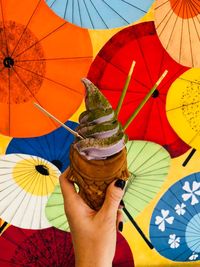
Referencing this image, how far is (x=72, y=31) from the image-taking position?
1.21 m

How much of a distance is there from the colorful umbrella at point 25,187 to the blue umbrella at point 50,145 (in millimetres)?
23

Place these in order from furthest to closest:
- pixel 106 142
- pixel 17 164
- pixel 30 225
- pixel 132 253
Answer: pixel 132 253
pixel 30 225
pixel 17 164
pixel 106 142

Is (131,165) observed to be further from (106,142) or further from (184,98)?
(106,142)

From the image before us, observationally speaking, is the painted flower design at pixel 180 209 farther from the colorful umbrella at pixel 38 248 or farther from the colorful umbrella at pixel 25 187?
the colorful umbrella at pixel 25 187

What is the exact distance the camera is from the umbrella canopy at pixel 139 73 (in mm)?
1274

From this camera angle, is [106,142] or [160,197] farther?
[160,197]

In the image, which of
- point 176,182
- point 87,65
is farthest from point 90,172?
point 176,182

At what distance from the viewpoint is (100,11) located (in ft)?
3.98

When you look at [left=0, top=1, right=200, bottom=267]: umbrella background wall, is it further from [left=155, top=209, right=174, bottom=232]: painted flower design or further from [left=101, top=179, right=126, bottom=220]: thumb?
[left=101, top=179, right=126, bottom=220]: thumb

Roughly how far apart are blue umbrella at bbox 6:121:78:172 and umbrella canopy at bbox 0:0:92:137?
0.03 meters

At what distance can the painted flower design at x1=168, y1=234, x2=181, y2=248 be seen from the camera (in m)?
1.66

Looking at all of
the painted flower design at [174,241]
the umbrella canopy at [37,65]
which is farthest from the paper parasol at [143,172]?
the umbrella canopy at [37,65]

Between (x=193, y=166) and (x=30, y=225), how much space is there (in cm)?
68

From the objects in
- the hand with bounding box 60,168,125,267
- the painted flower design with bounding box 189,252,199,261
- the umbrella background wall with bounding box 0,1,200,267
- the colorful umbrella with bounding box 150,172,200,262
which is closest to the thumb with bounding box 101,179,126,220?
the hand with bounding box 60,168,125,267
